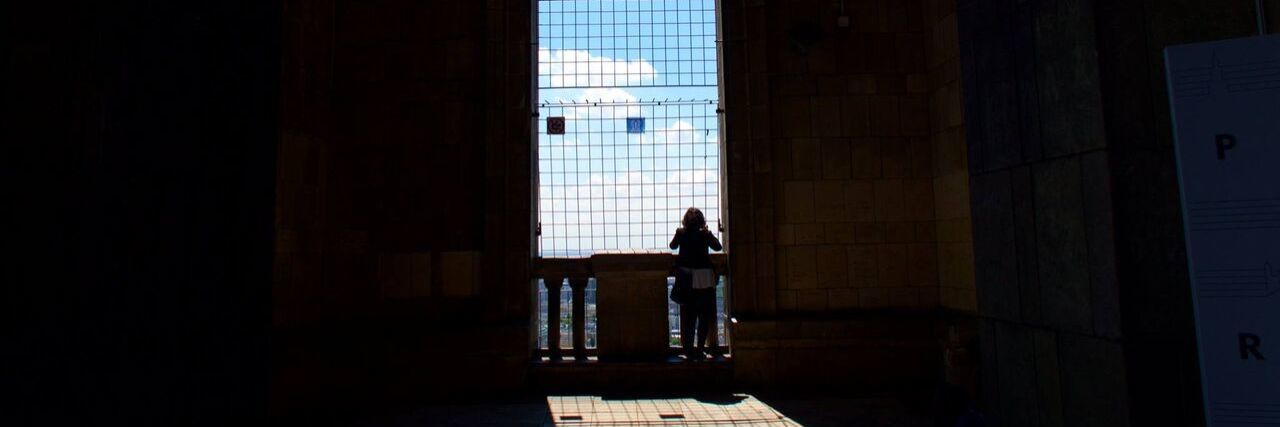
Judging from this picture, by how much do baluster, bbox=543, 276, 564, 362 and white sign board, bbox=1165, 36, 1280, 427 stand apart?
18.2ft

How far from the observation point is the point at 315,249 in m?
5.77

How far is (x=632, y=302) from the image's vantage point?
21.9 feet

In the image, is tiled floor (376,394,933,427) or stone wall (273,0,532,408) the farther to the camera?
stone wall (273,0,532,408)

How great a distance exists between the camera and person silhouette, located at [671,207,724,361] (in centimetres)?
642

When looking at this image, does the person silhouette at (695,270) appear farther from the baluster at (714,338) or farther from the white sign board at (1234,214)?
the white sign board at (1234,214)

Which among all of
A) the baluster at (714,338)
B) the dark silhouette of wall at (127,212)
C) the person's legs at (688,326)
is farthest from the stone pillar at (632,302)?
the dark silhouette of wall at (127,212)

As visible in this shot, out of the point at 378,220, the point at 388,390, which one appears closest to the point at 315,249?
the point at 378,220

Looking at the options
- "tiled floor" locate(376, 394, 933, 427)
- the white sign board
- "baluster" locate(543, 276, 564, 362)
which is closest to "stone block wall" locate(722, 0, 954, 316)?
"tiled floor" locate(376, 394, 933, 427)

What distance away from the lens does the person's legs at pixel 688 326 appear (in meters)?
6.63

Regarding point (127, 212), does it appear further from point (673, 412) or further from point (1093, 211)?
point (1093, 211)

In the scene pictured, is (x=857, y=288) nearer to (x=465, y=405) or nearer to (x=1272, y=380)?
(x=465, y=405)

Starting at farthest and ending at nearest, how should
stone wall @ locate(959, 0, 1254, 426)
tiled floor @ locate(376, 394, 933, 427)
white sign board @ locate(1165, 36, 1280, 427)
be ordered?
tiled floor @ locate(376, 394, 933, 427) < stone wall @ locate(959, 0, 1254, 426) < white sign board @ locate(1165, 36, 1280, 427)

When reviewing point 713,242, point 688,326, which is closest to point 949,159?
point 713,242

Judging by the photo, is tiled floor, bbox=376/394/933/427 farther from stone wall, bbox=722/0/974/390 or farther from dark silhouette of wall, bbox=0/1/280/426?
dark silhouette of wall, bbox=0/1/280/426
